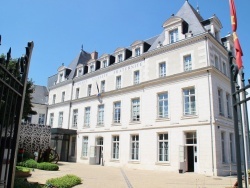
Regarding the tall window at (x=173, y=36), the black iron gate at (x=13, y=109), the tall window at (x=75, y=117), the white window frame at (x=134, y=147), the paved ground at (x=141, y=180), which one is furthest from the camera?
the tall window at (x=75, y=117)

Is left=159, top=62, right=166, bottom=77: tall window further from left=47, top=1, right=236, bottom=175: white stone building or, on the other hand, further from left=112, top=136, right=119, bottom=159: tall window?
left=112, top=136, right=119, bottom=159: tall window

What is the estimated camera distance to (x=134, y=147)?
19.5 meters

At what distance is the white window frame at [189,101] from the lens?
16.2 m

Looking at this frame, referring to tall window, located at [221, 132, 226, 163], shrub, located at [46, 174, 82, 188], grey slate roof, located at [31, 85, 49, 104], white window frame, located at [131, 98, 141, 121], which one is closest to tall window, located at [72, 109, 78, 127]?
grey slate roof, located at [31, 85, 49, 104]

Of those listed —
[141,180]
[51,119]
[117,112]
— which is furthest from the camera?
[51,119]

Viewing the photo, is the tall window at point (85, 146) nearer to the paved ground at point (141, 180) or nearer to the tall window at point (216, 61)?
the paved ground at point (141, 180)

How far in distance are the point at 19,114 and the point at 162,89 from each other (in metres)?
15.8

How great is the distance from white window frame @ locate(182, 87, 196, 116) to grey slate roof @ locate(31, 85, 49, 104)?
72.7 feet

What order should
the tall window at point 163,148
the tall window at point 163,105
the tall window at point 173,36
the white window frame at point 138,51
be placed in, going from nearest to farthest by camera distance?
the tall window at point 163,148 < the tall window at point 163,105 < the tall window at point 173,36 < the white window frame at point 138,51

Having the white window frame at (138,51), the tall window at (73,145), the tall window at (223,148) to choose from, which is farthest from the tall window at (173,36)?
the tall window at (73,145)

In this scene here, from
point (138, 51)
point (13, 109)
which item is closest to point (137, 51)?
point (138, 51)

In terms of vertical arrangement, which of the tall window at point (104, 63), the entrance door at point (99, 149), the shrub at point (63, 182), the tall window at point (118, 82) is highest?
the tall window at point (104, 63)

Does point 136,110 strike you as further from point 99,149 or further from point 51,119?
point 51,119

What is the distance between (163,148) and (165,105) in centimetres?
319
